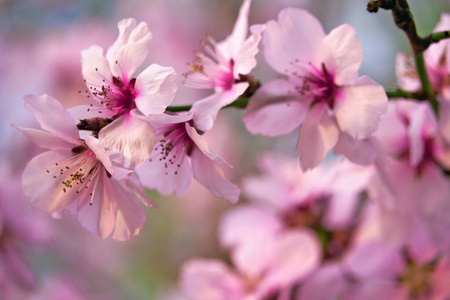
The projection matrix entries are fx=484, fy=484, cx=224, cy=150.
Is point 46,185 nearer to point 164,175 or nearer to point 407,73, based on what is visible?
point 164,175

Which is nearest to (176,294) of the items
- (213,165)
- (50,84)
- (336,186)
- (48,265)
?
(48,265)

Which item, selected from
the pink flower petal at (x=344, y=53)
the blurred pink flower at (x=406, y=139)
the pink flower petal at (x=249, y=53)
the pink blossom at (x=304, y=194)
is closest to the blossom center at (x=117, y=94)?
the pink flower petal at (x=249, y=53)

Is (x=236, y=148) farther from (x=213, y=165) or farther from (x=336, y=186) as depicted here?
(x=213, y=165)

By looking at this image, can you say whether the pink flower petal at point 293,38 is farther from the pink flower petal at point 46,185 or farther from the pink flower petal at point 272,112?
the pink flower petal at point 46,185

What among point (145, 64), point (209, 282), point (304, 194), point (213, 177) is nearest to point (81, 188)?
point (213, 177)


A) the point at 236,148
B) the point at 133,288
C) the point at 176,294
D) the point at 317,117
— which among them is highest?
the point at 317,117

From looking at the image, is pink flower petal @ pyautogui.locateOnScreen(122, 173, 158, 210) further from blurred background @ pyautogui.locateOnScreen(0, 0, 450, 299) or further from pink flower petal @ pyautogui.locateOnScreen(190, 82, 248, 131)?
blurred background @ pyautogui.locateOnScreen(0, 0, 450, 299)

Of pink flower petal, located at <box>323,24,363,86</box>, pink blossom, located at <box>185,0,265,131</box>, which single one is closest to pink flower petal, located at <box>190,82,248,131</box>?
pink blossom, located at <box>185,0,265,131</box>

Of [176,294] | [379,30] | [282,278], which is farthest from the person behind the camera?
[176,294]
